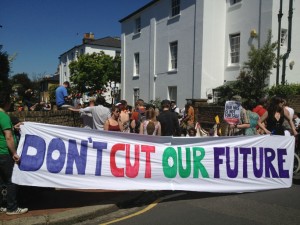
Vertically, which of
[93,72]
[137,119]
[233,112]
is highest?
[93,72]

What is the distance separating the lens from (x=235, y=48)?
1933cm

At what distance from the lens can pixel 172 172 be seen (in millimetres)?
6078

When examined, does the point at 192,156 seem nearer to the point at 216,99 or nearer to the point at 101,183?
the point at 101,183

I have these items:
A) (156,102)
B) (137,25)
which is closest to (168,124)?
(156,102)

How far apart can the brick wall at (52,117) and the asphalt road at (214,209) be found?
3.12m

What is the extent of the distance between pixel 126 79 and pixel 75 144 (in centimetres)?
2348

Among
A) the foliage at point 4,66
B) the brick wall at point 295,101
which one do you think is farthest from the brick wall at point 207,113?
the foliage at point 4,66

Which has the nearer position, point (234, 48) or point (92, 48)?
point (234, 48)

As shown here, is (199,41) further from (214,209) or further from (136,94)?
(214,209)

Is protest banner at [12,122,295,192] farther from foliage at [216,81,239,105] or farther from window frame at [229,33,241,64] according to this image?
window frame at [229,33,241,64]

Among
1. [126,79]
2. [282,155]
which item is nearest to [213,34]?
[126,79]

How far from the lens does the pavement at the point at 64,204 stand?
489 centimetres

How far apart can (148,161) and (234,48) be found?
49.4 feet

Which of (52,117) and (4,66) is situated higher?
(4,66)
